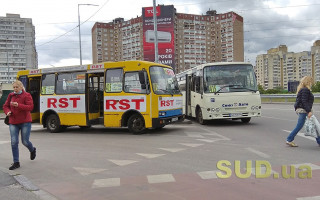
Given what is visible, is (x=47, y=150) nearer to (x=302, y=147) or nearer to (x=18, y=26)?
(x=302, y=147)

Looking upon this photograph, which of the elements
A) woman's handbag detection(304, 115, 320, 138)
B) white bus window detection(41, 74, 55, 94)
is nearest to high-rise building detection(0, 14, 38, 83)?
white bus window detection(41, 74, 55, 94)

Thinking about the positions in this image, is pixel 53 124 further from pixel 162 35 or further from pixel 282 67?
pixel 282 67

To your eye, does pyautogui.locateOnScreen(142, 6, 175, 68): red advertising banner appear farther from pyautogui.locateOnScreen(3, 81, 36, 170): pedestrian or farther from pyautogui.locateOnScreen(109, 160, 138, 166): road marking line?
pyautogui.locateOnScreen(3, 81, 36, 170): pedestrian

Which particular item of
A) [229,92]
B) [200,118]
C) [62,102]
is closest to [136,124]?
[62,102]

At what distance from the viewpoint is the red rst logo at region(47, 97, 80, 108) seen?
38.7 ft

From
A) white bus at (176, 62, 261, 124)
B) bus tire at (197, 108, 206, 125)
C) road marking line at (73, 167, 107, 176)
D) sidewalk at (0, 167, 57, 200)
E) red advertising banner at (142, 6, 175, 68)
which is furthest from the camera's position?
red advertising banner at (142, 6, 175, 68)

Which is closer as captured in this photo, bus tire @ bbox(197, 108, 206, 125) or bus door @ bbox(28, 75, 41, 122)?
bus door @ bbox(28, 75, 41, 122)

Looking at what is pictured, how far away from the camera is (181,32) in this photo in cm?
8769

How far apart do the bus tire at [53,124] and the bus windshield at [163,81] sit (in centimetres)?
453

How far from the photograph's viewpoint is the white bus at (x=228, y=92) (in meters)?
Result: 12.3

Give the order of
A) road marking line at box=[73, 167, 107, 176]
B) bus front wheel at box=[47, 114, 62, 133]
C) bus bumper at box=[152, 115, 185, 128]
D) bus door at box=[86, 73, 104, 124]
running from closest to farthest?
road marking line at box=[73, 167, 107, 176], bus bumper at box=[152, 115, 185, 128], bus door at box=[86, 73, 104, 124], bus front wheel at box=[47, 114, 62, 133]

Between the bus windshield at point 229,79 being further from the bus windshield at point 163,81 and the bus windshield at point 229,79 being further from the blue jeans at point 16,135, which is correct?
the blue jeans at point 16,135

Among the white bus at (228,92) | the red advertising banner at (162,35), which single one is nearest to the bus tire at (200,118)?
the white bus at (228,92)

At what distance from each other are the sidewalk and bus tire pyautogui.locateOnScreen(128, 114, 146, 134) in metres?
5.39
